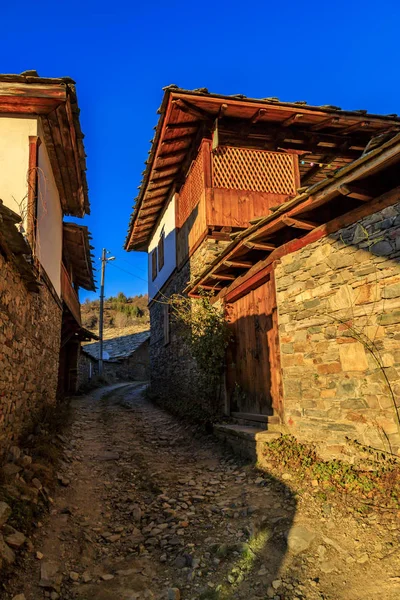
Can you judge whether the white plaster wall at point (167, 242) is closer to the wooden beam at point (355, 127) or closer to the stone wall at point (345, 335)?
the wooden beam at point (355, 127)

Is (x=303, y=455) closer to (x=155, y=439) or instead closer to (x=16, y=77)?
(x=155, y=439)

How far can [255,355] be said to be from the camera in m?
6.66

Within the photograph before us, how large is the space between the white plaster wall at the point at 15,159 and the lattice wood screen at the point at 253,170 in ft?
12.9

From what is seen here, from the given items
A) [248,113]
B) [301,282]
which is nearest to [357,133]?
[248,113]

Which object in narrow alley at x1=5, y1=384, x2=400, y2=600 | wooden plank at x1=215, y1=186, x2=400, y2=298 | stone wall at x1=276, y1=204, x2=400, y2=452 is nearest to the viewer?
narrow alley at x1=5, y1=384, x2=400, y2=600

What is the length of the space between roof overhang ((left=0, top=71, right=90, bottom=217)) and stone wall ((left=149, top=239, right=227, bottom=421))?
3.22 metres

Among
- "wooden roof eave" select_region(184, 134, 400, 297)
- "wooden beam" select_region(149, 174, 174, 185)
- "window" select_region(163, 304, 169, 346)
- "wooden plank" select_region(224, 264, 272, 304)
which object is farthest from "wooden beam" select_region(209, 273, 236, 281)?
"window" select_region(163, 304, 169, 346)

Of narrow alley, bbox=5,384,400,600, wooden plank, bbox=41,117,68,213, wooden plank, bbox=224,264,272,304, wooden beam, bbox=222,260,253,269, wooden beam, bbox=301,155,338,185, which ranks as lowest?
narrow alley, bbox=5,384,400,600

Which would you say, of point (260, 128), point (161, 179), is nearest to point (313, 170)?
point (260, 128)

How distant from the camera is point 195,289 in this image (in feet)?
27.0

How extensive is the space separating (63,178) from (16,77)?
277 centimetres

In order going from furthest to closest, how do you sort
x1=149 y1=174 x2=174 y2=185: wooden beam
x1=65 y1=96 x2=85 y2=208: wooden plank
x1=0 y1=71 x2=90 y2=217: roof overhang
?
x1=149 y1=174 x2=174 y2=185: wooden beam < x1=65 y1=96 x2=85 y2=208: wooden plank < x1=0 y1=71 x2=90 y2=217: roof overhang

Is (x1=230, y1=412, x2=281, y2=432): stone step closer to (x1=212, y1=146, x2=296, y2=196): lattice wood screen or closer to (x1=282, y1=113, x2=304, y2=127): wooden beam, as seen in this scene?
(x1=212, y1=146, x2=296, y2=196): lattice wood screen

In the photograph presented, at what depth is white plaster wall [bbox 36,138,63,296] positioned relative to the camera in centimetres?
678
